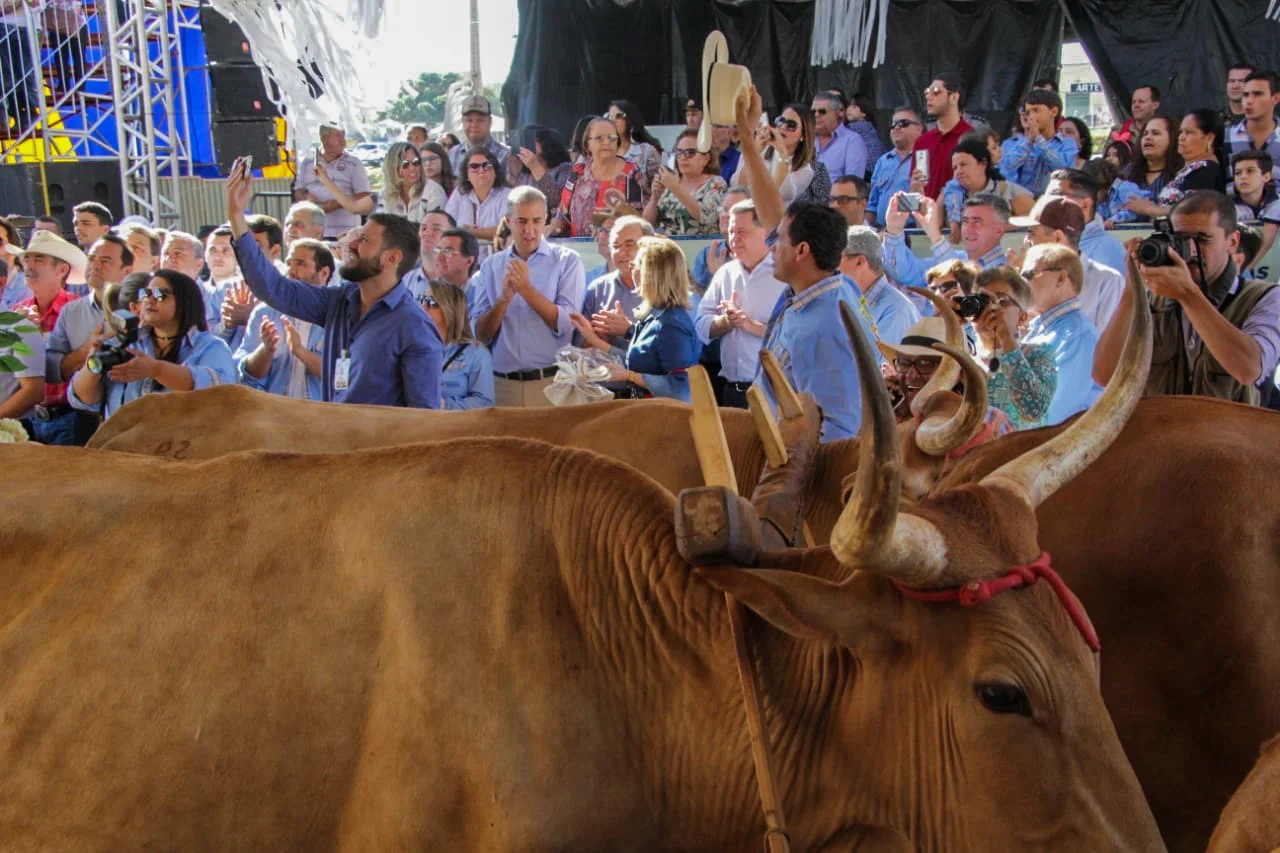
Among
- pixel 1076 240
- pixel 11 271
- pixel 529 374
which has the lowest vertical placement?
pixel 11 271

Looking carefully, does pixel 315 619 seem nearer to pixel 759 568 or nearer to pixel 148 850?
pixel 148 850

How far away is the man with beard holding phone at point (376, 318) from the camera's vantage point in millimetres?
6000

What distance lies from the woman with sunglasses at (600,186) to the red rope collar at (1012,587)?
7.71m

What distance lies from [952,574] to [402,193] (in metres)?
9.92

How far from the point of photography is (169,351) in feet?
22.3

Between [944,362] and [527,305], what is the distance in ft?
14.5

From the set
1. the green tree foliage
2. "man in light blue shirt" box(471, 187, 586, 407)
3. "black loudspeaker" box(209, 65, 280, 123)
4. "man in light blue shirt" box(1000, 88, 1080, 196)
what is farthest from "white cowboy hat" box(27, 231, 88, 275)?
the green tree foliage

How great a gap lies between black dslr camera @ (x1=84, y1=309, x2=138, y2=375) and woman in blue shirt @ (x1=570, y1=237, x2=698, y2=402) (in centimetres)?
278

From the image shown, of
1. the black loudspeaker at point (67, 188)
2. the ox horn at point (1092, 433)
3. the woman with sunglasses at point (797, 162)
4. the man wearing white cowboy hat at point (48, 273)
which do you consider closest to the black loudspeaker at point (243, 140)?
the black loudspeaker at point (67, 188)

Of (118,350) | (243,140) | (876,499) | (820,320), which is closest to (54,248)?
(118,350)

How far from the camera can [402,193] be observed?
11.5 m

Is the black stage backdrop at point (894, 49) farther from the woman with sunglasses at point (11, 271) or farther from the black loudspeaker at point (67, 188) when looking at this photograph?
the woman with sunglasses at point (11, 271)

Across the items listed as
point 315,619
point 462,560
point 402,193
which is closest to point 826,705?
point 462,560

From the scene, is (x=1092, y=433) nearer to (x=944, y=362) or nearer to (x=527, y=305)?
(x=944, y=362)
